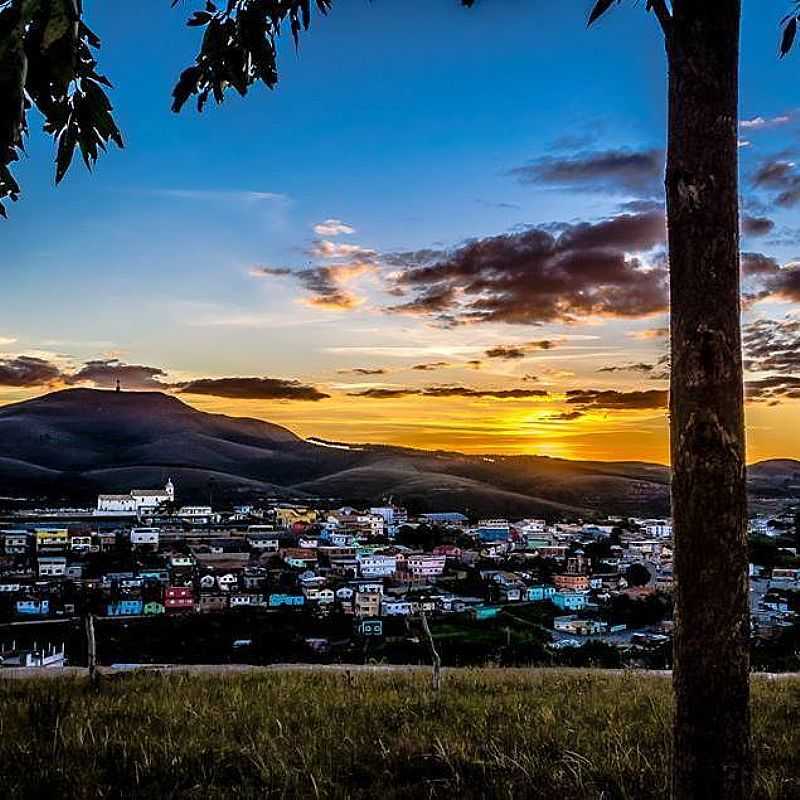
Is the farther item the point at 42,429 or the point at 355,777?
the point at 42,429

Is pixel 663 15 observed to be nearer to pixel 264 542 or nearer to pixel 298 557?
pixel 298 557

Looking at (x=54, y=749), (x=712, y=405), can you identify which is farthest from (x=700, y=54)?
(x=54, y=749)

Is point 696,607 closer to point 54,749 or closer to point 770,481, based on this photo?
point 54,749

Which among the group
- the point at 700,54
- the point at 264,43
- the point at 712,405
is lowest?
the point at 712,405

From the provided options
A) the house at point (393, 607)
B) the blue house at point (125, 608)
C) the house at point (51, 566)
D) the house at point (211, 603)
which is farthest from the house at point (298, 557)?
the blue house at point (125, 608)

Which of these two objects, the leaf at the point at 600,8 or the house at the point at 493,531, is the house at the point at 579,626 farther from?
the leaf at the point at 600,8
